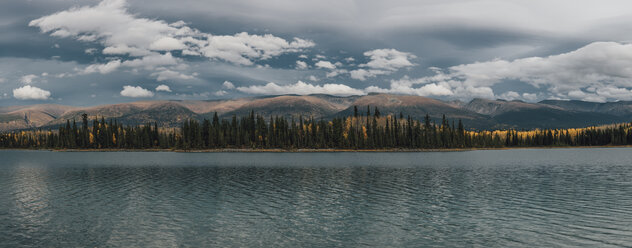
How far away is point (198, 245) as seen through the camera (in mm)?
31438

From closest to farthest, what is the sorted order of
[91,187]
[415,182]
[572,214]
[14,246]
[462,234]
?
[14,246] → [462,234] → [572,214] → [91,187] → [415,182]

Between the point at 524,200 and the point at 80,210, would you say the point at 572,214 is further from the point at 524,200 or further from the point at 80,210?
the point at 80,210

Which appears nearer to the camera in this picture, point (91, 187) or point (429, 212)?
point (429, 212)

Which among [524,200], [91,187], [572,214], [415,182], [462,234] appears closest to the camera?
[462,234]

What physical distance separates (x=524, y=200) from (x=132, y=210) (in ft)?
156

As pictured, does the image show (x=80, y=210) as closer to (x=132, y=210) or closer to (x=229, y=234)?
(x=132, y=210)

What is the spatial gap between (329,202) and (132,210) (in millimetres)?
23268

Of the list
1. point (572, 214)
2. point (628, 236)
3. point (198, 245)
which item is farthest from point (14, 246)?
point (572, 214)

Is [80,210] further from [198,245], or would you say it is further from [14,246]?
[198,245]

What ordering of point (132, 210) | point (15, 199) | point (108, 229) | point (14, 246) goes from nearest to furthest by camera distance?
point (14, 246)
point (108, 229)
point (132, 210)
point (15, 199)

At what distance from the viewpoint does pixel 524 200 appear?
51719 millimetres

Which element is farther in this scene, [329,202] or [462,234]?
[329,202]

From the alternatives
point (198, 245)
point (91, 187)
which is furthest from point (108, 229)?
point (91, 187)

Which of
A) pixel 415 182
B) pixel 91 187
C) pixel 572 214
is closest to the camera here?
pixel 572 214
